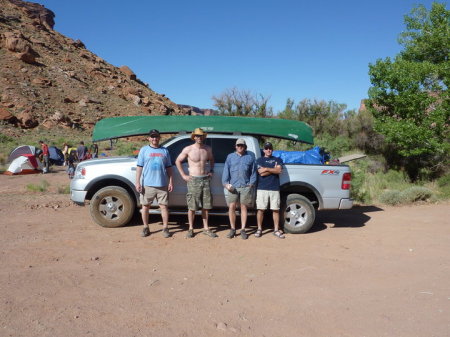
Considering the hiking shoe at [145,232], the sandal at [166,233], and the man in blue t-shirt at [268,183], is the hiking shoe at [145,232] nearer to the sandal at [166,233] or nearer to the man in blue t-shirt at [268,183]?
the sandal at [166,233]

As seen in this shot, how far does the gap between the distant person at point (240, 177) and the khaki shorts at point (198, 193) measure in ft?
1.01

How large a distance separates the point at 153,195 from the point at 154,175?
0.35 meters

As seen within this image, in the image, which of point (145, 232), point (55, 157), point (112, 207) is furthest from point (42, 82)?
point (145, 232)

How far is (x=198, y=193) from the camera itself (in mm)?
6051

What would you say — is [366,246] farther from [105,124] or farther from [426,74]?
[426,74]

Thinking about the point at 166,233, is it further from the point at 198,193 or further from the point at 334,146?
the point at 334,146

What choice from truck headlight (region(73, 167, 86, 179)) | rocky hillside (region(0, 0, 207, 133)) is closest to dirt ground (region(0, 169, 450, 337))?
truck headlight (region(73, 167, 86, 179))

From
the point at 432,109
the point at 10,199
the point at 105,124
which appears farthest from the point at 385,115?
the point at 10,199

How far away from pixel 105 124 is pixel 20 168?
1062 centimetres

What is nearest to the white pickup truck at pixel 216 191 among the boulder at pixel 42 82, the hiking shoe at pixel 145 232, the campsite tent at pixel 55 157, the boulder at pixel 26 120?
the hiking shoe at pixel 145 232

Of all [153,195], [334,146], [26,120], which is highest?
[26,120]

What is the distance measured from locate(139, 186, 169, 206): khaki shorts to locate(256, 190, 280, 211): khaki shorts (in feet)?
5.26

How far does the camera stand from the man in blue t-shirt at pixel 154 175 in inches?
235

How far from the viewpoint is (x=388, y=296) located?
3936mm
